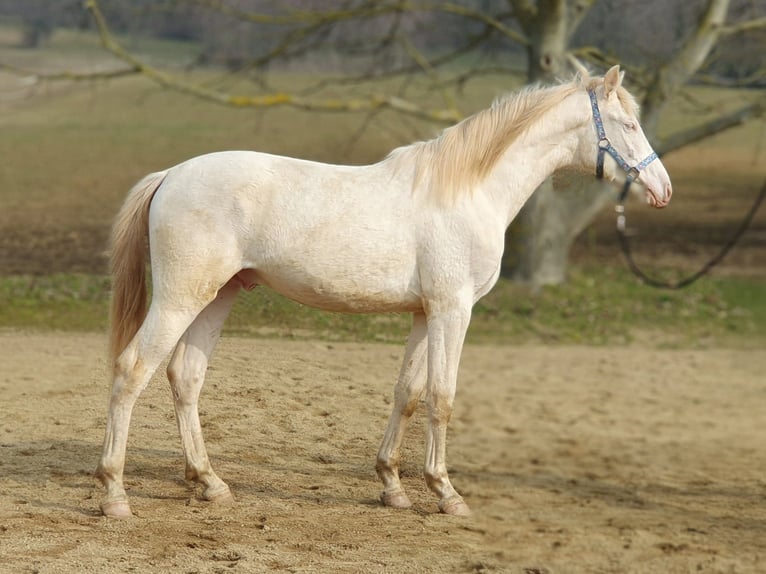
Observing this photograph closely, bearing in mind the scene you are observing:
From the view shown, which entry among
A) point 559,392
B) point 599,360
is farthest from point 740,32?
point 559,392

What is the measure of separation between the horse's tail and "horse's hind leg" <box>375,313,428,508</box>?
117 cm

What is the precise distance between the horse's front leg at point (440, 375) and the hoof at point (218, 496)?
868mm

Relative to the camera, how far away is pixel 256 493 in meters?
4.92

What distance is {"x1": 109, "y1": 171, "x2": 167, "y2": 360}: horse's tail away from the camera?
14.9 feet

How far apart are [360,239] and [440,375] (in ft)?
2.17

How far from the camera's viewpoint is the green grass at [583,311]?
9.46 metres

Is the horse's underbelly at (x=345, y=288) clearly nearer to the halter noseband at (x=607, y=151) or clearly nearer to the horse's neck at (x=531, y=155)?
the horse's neck at (x=531, y=155)

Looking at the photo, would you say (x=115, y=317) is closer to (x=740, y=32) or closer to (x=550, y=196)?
(x=550, y=196)

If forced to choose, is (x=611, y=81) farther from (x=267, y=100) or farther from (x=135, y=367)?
(x=267, y=100)

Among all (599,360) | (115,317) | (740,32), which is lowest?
(599,360)

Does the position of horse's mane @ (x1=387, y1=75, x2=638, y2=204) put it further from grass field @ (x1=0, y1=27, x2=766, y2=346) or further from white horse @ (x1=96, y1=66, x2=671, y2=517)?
grass field @ (x1=0, y1=27, x2=766, y2=346)

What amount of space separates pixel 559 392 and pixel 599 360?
114 cm

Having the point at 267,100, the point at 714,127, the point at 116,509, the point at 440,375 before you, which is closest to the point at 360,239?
the point at 440,375

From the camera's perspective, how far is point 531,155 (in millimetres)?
4797
